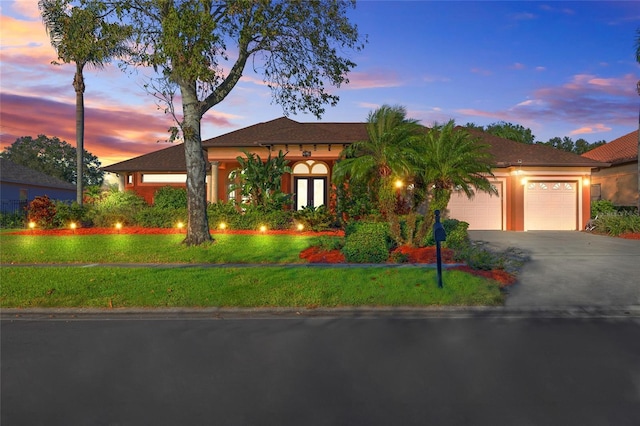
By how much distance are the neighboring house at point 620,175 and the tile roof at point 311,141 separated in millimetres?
3732

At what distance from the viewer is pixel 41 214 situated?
19734mm

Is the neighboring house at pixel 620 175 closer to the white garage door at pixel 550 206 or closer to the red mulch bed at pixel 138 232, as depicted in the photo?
the white garage door at pixel 550 206

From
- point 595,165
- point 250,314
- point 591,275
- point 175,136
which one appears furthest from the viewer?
point 595,165

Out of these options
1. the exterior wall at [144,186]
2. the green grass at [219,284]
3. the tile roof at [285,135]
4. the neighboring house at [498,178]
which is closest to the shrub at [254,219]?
the neighboring house at [498,178]

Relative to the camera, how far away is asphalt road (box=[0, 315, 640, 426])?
4.08 m

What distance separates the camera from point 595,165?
2405 cm

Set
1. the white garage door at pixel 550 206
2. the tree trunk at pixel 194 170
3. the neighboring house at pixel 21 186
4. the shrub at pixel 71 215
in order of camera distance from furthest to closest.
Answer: the neighboring house at pixel 21 186, the white garage door at pixel 550 206, the shrub at pixel 71 215, the tree trunk at pixel 194 170

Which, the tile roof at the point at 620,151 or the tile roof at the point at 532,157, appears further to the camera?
the tile roof at the point at 620,151

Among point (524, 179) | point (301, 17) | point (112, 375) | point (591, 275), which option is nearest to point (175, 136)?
point (301, 17)

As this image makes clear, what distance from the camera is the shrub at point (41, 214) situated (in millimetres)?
19750

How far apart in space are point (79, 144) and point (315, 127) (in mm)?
12619

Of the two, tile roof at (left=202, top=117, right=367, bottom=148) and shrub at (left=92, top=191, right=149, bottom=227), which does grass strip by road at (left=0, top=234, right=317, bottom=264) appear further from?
tile roof at (left=202, top=117, right=367, bottom=148)

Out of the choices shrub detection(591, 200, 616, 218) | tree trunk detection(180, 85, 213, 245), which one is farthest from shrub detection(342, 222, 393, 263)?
shrub detection(591, 200, 616, 218)

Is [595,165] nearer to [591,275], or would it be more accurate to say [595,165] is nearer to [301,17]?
[591,275]
